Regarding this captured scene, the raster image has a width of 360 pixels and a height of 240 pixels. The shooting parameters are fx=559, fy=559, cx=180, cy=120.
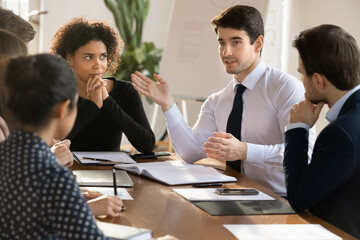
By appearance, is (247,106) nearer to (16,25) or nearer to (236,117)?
(236,117)

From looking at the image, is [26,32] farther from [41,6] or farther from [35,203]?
[41,6]

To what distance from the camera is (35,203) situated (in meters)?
1.14

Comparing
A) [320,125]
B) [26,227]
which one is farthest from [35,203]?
[320,125]

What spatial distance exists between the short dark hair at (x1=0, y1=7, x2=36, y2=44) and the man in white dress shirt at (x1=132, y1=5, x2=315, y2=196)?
0.53m

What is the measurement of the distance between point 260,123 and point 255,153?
259mm

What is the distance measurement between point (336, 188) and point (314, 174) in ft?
0.27

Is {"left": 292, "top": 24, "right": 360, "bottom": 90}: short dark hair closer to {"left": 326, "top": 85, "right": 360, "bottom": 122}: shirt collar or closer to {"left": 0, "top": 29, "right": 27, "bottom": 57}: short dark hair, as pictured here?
{"left": 326, "top": 85, "right": 360, "bottom": 122}: shirt collar

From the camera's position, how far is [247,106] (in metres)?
2.69

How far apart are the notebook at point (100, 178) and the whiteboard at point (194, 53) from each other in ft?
7.74

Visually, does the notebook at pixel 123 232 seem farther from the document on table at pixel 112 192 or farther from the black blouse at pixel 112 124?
the black blouse at pixel 112 124

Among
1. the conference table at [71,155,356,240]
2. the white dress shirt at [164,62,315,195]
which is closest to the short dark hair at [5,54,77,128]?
the conference table at [71,155,356,240]

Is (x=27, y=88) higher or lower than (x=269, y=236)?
higher

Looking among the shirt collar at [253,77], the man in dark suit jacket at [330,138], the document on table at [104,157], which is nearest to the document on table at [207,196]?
the man in dark suit jacket at [330,138]

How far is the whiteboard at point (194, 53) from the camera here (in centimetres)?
448
